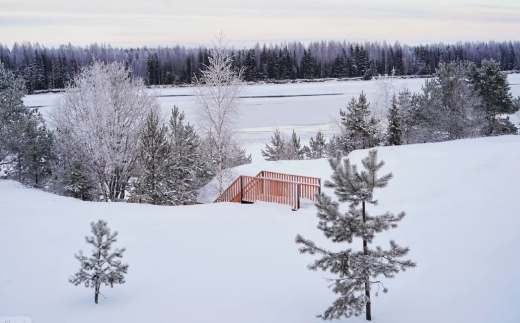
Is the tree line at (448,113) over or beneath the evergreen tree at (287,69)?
beneath

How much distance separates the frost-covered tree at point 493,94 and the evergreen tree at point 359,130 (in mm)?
8523

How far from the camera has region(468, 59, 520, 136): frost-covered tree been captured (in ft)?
115

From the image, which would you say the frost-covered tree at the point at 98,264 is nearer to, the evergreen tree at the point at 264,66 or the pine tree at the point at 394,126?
the pine tree at the point at 394,126

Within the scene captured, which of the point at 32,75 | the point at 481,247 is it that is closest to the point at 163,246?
the point at 481,247

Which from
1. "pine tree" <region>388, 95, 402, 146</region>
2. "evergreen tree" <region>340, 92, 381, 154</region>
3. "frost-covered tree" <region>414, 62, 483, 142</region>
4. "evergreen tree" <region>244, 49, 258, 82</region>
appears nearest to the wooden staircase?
"evergreen tree" <region>340, 92, 381, 154</region>

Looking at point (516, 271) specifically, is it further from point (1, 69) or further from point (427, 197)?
point (1, 69)

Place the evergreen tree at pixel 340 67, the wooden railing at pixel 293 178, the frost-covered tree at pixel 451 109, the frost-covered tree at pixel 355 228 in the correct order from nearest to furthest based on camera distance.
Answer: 1. the frost-covered tree at pixel 355 228
2. the wooden railing at pixel 293 178
3. the frost-covered tree at pixel 451 109
4. the evergreen tree at pixel 340 67

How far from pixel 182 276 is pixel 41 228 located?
17.1 feet

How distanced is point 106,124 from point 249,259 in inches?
719

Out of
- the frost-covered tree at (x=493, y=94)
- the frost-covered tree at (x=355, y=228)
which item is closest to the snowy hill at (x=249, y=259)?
the frost-covered tree at (x=355, y=228)

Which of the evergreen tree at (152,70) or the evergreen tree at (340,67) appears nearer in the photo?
the evergreen tree at (152,70)

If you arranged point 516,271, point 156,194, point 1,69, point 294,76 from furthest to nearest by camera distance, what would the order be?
point 294,76 < point 1,69 < point 156,194 < point 516,271

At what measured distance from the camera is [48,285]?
9633mm

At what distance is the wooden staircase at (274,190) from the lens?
16.6m
